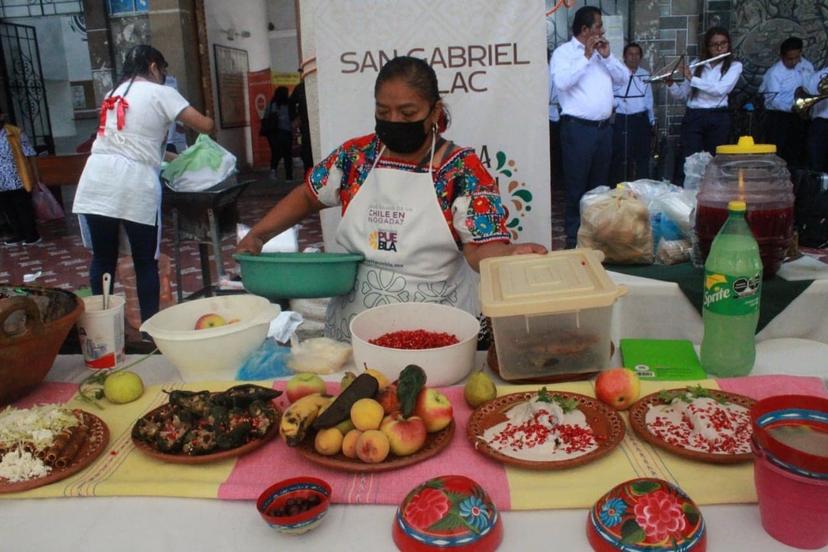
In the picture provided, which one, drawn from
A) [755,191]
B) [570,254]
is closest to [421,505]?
[570,254]

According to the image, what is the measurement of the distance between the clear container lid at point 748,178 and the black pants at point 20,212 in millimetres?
7205

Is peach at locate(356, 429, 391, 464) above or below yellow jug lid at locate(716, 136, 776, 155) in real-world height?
below

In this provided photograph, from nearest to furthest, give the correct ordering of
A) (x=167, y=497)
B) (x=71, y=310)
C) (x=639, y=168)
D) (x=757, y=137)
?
(x=167, y=497)
(x=71, y=310)
(x=639, y=168)
(x=757, y=137)

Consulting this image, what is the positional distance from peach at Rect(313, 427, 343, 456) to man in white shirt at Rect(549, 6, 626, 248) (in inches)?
171

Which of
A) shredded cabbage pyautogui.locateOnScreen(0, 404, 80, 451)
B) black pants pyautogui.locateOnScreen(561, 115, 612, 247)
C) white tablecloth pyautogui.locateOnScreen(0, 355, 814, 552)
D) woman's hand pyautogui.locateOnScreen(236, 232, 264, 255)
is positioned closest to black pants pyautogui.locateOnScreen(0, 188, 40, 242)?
black pants pyautogui.locateOnScreen(561, 115, 612, 247)

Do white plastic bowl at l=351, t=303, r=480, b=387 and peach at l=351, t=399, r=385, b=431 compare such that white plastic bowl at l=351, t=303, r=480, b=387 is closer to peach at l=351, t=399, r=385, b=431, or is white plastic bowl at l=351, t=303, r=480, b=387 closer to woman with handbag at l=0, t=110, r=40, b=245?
peach at l=351, t=399, r=385, b=431

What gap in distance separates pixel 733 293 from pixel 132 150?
3.26 metres

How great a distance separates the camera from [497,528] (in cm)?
112

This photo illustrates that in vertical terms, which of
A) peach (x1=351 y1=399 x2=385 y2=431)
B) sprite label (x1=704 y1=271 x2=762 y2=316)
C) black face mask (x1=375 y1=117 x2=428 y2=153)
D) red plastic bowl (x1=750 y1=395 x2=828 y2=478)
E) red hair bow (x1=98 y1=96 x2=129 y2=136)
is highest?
red hair bow (x1=98 y1=96 x2=129 y2=136)

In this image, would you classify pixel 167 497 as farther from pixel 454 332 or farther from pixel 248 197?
pixel 248 197

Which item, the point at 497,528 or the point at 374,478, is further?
the point at 374,478

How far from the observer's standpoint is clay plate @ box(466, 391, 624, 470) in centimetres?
128

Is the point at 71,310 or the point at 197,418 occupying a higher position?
the point at 71,310

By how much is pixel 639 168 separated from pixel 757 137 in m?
1.98
